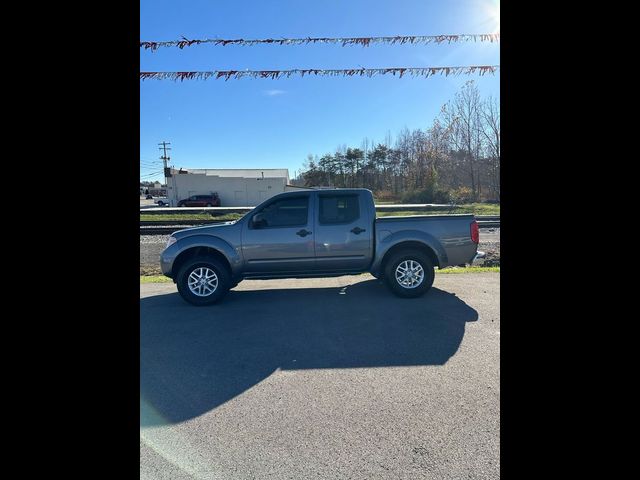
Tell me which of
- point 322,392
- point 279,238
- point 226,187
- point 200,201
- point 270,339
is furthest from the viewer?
point 226,187

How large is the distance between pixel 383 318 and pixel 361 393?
2.00 metres

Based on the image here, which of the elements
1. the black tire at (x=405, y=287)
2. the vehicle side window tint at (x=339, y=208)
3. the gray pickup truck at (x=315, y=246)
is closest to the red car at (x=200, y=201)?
the gray pickup truck at (x=315, y=246)

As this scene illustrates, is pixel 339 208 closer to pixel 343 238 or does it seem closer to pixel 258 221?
pixel 343 238

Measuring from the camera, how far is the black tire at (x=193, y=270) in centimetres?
583

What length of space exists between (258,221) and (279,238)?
0.48m

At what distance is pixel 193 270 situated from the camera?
5883 millimetres

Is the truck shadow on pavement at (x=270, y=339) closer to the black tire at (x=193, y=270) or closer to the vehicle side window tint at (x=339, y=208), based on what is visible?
the black tire at (x=193, y=270)

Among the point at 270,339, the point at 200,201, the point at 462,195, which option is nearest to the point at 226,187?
the point at 200,201

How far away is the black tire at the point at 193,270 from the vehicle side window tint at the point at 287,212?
1.18 m

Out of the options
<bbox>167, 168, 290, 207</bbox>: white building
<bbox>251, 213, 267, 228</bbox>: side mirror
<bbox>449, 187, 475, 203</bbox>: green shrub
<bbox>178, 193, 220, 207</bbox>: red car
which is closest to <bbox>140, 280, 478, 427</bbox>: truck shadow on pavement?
<bbox>251, 213, 267, 228</bbox>: side mirror

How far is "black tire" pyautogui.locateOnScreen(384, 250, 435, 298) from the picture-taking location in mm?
5879

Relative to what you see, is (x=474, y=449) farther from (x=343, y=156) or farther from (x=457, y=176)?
(x=343, y=156)

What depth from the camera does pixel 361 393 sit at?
300 centimetres
